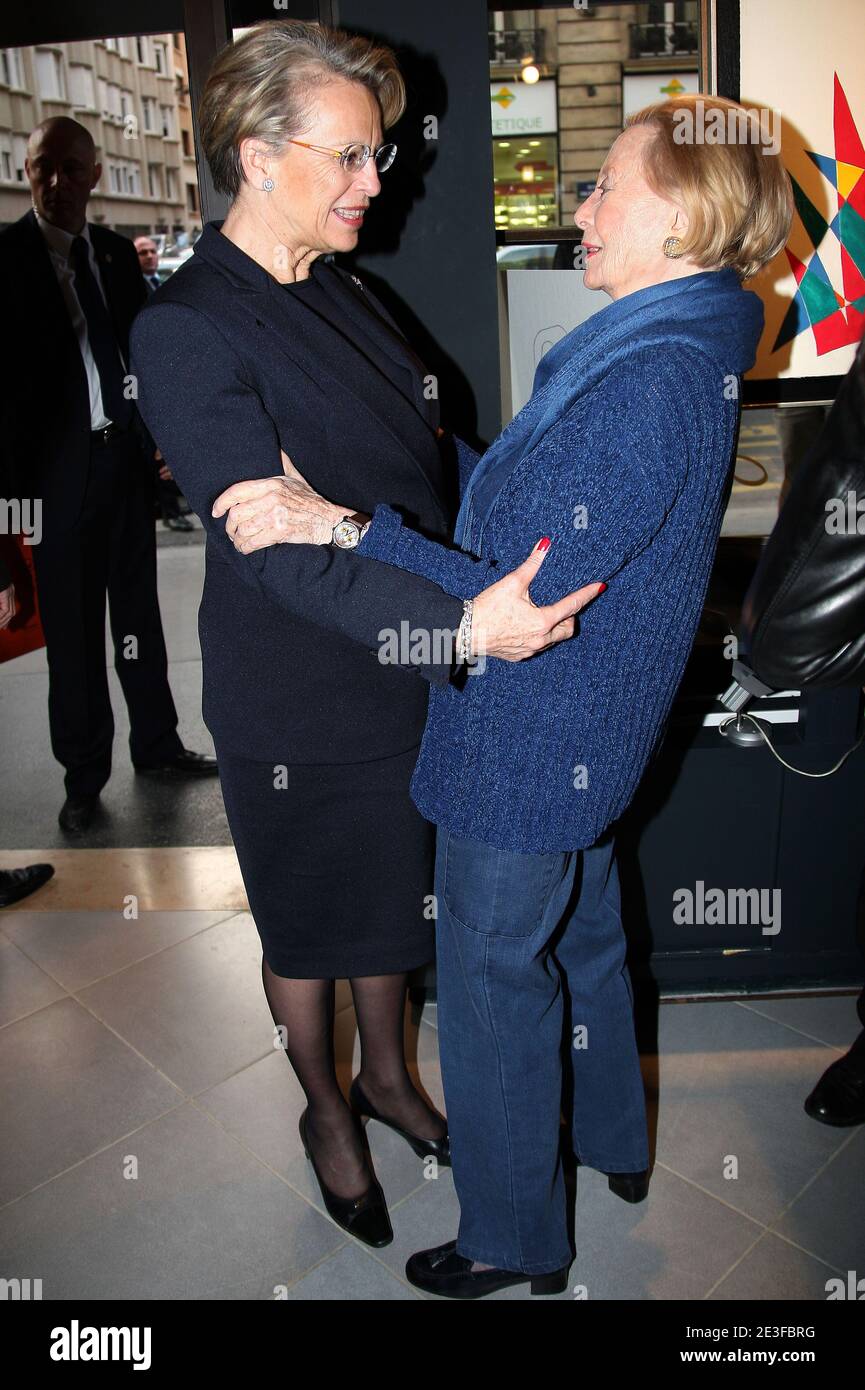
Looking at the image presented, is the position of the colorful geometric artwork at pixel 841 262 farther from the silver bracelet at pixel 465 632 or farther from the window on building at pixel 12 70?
the window on building at pixel 12 70

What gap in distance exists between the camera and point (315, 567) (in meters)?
1.16

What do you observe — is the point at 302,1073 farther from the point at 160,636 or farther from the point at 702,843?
the point at 160,636

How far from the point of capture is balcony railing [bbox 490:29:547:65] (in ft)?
56.9

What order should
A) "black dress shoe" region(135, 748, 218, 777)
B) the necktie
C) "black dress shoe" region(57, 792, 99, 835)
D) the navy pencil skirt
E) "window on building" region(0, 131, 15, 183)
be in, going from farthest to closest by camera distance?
"window on building" region(0, 131, 15, 183)
"black dress shoe" region(135, 748, 218, 777)
"black dress shoe" region(57, 792, 99, 835)
the necktie
the navy pencil skirt

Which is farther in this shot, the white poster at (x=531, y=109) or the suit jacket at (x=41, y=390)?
the white poster at (x=531, y=109)

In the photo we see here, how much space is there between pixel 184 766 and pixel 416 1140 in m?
2.02

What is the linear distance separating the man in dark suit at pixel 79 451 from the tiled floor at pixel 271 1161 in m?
1.05

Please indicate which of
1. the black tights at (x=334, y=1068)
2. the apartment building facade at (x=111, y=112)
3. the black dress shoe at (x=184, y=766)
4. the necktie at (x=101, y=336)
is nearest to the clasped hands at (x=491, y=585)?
the black tights at (x=334, y=1068)

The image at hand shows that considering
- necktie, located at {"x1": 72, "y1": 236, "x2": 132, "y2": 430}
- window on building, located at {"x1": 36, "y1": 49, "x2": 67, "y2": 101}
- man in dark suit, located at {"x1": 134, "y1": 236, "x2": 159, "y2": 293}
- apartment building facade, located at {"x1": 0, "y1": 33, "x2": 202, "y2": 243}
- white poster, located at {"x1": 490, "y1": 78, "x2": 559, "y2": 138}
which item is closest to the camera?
necktie, located at {"x1": 72, "y1": 236, "x2": 132, "y2": 430}

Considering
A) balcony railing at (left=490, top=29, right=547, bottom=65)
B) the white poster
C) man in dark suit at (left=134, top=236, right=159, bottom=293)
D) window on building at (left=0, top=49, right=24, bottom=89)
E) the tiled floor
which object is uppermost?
window on building at (left=0, top=49, right=24, bottom=89)

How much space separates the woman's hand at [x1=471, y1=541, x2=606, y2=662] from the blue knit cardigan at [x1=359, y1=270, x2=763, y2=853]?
15mm

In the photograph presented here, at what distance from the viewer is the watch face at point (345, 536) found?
1188 mm

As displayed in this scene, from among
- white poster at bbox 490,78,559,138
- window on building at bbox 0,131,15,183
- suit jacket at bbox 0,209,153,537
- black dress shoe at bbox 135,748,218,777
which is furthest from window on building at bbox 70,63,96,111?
black dress shoe at bbox 135,748,218,777

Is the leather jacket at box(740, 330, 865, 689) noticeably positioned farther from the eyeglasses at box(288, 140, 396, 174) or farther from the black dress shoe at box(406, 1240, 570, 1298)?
the black dress shoe at box(406, 1240, 570, 1298)
